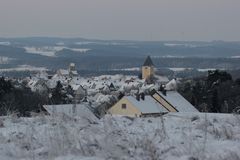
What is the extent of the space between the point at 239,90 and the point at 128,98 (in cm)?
818

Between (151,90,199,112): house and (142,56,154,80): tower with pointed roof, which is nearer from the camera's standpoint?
(151,90,199,112): house

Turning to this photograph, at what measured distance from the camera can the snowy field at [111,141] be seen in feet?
14.0

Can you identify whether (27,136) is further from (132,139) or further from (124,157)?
(124,157)

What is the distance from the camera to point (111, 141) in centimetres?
468

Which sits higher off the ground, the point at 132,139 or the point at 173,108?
the point at 132,139

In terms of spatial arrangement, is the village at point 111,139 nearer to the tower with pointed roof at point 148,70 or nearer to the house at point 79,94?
the house at point 79,94

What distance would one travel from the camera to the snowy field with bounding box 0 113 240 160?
14.0 feet

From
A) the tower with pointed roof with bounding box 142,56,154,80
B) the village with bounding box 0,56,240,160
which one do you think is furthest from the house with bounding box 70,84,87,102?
the tower with pointed roof with bounding box 142,56,154,80

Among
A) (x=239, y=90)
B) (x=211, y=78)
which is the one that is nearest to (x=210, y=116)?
(x=239, y=90)

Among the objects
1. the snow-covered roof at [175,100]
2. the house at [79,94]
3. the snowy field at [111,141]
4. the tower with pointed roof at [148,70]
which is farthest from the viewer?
the tower with pointed roof at [148,70]

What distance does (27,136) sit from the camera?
208 inches

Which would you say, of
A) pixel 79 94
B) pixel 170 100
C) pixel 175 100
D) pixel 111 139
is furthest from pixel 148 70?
pixel 111 139

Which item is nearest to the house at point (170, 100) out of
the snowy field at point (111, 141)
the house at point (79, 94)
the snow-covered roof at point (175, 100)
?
the snow-covered roof at point (175, 100)

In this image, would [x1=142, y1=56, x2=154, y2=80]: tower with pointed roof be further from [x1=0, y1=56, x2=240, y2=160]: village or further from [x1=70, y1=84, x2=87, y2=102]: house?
[x1=0, y1=56, x2=240, y2=160]: village
